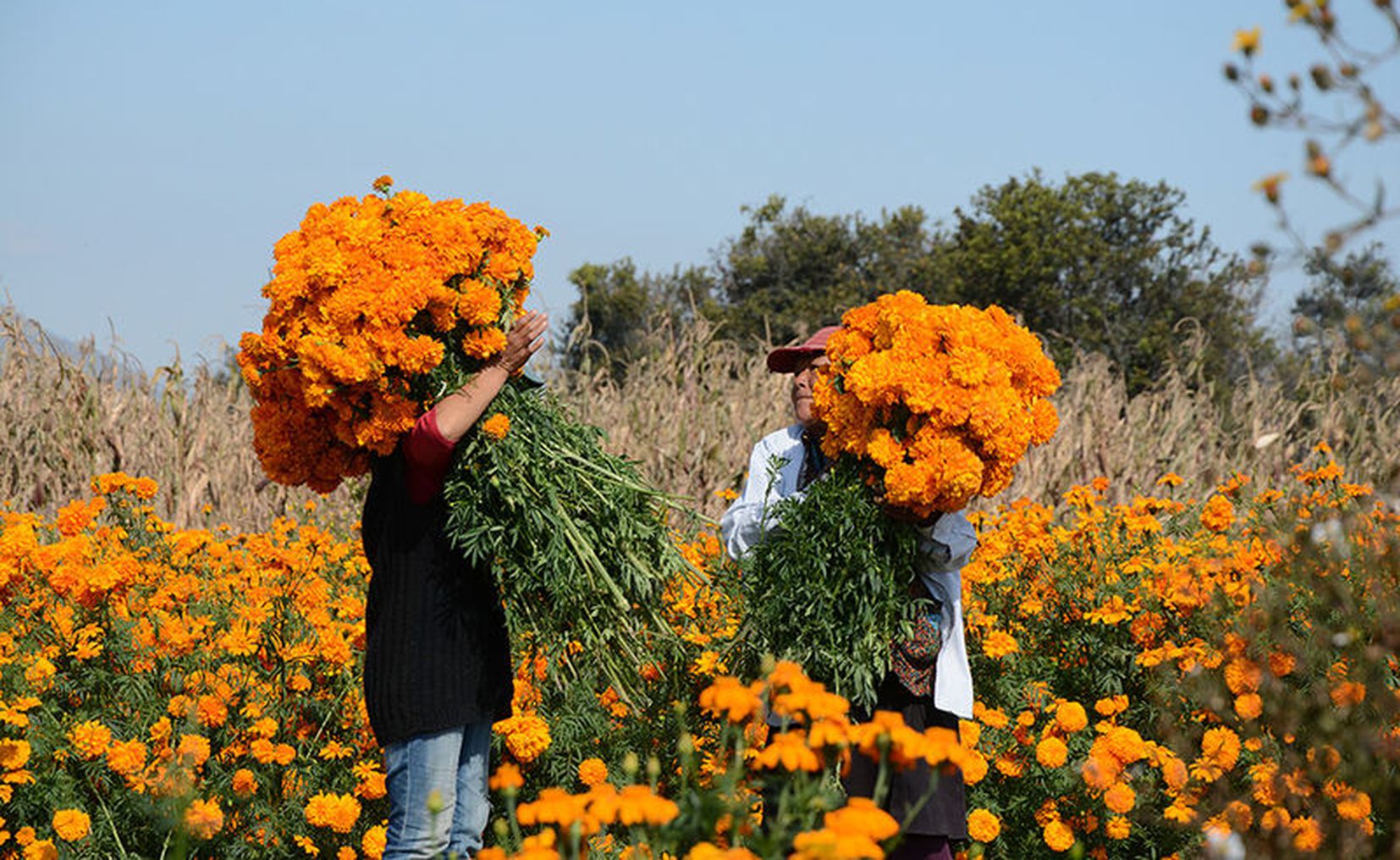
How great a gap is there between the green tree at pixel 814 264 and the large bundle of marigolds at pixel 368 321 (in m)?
26.9

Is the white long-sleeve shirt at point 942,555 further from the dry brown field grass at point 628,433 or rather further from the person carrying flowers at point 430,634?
the dry brown field grass at point 628,433

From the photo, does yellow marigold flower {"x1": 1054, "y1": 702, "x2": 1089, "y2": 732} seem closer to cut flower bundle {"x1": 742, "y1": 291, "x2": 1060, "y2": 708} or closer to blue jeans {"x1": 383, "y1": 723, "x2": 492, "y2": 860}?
cut flower bundle {"x1": 742, "y1": 291, "x2": 1060, "y2": 708}

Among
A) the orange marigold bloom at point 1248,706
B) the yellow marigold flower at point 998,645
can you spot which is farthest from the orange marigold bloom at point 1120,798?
the yellow marigold flower at point 998,645

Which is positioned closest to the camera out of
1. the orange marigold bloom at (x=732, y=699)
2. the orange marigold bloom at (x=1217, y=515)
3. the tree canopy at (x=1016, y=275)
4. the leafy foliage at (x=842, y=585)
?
the orange marigold bloom at (x=732, y=699)

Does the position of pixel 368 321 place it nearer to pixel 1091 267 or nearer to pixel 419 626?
pixel 419 626

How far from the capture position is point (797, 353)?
3924mm

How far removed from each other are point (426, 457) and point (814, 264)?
96.4 ft

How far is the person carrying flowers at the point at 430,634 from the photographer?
10.0 feet

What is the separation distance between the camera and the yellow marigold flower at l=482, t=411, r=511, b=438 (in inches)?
121

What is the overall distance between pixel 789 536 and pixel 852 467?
0.73 ft

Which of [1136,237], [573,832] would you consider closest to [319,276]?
[573,832]

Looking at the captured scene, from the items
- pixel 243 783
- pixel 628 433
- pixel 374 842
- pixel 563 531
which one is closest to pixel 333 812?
pixel 374 842

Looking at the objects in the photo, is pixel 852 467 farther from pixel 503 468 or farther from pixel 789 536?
pixel 503 468

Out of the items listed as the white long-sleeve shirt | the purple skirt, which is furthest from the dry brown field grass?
the purple skirt
